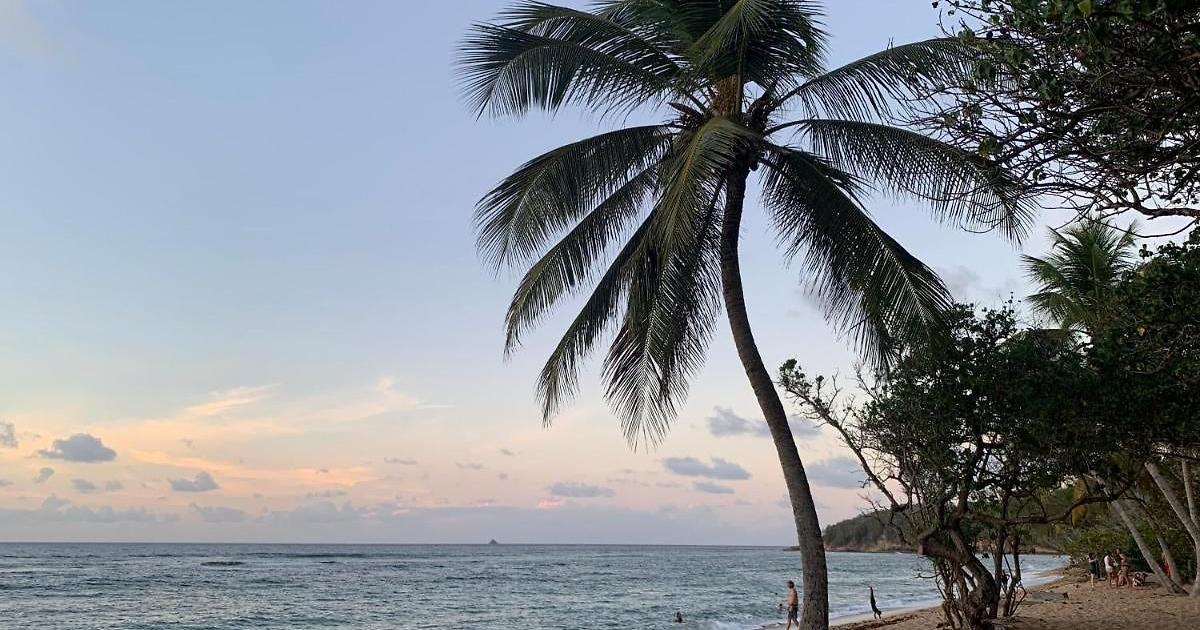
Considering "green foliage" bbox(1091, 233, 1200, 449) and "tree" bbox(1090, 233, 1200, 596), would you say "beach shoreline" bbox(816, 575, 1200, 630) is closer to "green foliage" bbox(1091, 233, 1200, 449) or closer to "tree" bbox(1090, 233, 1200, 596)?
"tree" bbox(1090, 233, 1200, 596)

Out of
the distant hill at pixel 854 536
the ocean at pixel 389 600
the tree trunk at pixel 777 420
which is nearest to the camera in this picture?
the tree trunk at pixel 777 420

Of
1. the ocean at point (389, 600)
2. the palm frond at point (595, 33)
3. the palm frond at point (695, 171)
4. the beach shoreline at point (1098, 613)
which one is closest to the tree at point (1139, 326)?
the beach shoreline at point (1098, 613)

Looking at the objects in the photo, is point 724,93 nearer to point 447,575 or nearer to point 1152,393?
point 1152,393

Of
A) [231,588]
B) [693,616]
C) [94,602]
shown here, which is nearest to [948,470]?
[693,616]

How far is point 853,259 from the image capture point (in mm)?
10180

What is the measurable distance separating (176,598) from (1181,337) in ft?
139

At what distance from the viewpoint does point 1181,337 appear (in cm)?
560

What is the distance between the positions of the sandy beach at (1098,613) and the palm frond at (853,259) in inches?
225

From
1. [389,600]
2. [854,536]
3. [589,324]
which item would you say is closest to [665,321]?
[589,324]

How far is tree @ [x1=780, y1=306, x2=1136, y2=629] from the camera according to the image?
436 inches

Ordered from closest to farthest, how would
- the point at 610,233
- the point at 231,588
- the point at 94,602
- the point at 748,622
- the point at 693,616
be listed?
the point at 610,233 < the point at 748,622 < the point at 693,616 < the point at 94,602 < the point at 231,588

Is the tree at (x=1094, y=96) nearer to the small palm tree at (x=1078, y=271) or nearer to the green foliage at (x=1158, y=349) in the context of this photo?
the green foliage at (x=1158, y=349)

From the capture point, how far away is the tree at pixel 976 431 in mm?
11078

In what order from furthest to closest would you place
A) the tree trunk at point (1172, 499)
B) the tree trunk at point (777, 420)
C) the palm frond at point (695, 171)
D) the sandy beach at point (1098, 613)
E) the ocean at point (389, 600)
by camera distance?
the ocean at point (389, 600) → the tree trunk at point (1172, 499) → the sandy beach at point (1098, 613) → the tree trunk at point (777, 420) → the palm frond at point (695, 171)
